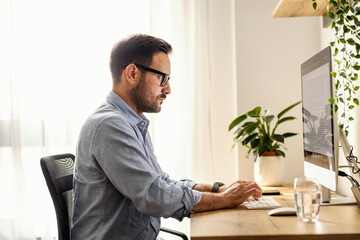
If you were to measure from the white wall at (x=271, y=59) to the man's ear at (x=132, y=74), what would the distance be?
126cm

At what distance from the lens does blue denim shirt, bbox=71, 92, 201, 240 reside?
1.49 metres

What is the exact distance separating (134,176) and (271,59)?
5.69 ft

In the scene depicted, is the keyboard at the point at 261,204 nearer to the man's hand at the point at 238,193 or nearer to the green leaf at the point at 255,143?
the man's hand at the point at 238,193

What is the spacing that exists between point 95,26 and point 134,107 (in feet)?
5.20

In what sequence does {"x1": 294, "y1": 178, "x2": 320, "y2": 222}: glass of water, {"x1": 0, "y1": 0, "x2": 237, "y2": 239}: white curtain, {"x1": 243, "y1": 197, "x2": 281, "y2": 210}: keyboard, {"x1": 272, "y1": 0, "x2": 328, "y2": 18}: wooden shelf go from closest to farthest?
1. {"x1": 294, "y1": 178, "x2": 320, "y2": 222}: glass of water
2. {"x1": 243, "y1": 197, "x2": 281, "y2": 210}: keyboard
3. {"x1": 272, "y1": 0, "x2": 328, "y2": 18}: wooden shelf
4. {"x1": 0, "y1": 0, "x2": 237, "y2": 239}: white curtain

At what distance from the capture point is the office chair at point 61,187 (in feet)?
5.34

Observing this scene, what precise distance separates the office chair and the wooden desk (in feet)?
1.55

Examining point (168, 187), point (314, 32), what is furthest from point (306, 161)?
point (314, 32)

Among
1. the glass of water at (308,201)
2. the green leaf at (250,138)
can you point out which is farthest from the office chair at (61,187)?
the green leaf at (250,138)

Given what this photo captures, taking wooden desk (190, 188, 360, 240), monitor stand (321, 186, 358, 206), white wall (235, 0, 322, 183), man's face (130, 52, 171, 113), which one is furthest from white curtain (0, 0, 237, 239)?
wooden desk (190, 188, 360, 240)

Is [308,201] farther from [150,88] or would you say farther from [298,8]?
[298,8]

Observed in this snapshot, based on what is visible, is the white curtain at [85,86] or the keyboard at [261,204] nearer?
the keyboard at [261,204]

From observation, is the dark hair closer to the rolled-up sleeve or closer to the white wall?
the rolled-up sleeve

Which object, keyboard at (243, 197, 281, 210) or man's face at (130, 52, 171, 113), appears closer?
keyboard at (243, 197, 281, 210)
